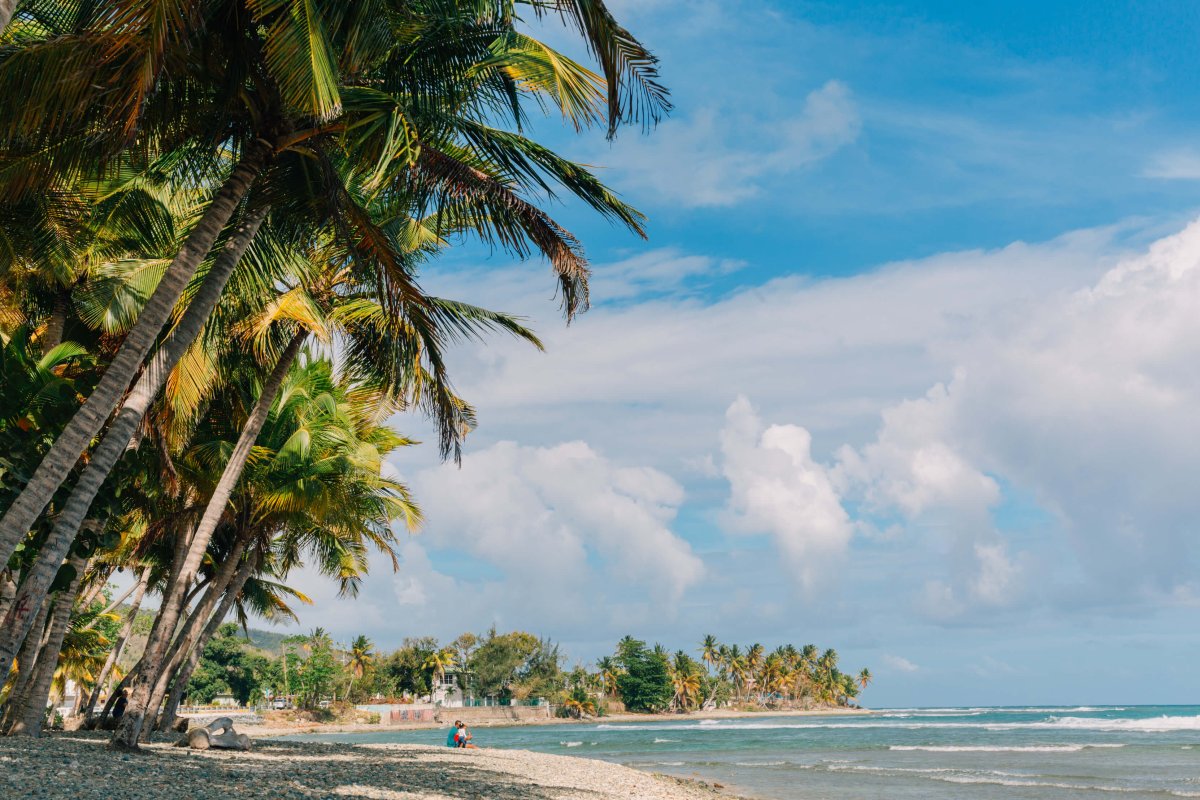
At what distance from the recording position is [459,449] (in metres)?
9.25

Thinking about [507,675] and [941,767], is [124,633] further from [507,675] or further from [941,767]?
[507,675]

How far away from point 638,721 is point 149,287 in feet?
289

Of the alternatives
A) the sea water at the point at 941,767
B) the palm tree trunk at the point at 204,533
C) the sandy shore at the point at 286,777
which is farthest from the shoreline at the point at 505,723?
the palm tree trunk at the point at 204,533

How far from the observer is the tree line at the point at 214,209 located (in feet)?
20.5

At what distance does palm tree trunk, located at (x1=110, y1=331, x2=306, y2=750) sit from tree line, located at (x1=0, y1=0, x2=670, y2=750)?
0.14 ft

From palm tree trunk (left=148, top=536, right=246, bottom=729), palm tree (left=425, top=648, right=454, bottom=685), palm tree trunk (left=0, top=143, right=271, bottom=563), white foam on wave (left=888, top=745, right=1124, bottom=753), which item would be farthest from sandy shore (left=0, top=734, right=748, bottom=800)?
palm tree (left=425, top=648, right=454, bottom=685)

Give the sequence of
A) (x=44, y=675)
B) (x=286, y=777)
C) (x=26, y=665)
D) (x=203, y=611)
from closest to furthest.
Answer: (x=286, y=777) → (x=44, y=675) → (x=26, y=665) → (x=203, y=611)

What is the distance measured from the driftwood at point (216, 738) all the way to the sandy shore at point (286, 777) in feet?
1.11

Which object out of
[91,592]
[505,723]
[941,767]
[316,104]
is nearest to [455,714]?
[505,723]

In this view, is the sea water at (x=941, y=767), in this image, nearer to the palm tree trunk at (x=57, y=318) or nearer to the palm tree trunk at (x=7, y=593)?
the palm tree trunk at (x=7, y=593)

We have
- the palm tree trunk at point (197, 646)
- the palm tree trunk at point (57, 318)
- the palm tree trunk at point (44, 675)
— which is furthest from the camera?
the palm tree trunk at point (197, 646)

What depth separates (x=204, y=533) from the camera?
1206 centimetres

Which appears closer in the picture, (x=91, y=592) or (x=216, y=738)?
(x=216, y=738)

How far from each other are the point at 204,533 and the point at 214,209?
6.30 metres
